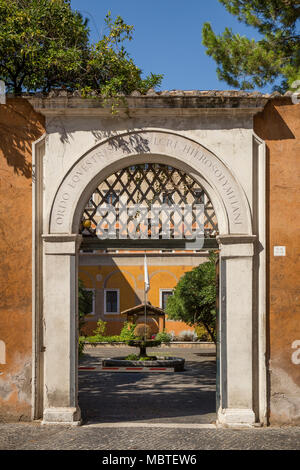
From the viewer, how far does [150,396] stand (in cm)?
1105

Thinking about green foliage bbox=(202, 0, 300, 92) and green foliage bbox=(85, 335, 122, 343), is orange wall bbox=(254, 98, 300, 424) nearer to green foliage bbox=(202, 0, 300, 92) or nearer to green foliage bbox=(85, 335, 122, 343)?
green foliage bbox=(202, 0, 300, 92)

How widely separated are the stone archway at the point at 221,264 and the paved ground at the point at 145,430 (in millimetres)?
376

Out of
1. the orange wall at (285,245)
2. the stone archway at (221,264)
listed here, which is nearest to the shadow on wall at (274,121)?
the orange wall at (285,245)

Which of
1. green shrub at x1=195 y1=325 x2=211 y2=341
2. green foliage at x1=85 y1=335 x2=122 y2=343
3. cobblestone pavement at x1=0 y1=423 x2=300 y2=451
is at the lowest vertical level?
green foliage at x1=85 y1=335 x2=122 y2=343

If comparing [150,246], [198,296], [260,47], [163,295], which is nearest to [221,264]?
[150,246]

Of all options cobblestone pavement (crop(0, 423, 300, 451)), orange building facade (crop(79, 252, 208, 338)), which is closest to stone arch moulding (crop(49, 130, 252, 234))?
cobblestone pavement (crop(0, 423, 300, 451))

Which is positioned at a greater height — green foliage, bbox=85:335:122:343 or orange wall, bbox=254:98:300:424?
orange wall, bbox=254:98:300:424

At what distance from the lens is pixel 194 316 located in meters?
19.2

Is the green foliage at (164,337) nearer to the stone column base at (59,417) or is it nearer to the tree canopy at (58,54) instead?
the tree canopy at (58,54)

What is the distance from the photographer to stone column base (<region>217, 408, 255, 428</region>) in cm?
754

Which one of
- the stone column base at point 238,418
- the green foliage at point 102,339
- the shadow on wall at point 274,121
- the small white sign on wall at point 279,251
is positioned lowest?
the green foliage at point 102,339

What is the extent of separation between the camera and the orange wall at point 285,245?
7734mm

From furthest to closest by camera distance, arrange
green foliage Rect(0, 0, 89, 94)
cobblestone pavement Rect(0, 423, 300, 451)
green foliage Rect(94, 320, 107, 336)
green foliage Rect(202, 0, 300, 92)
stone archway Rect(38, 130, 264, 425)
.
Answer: green foliage Rect(94, 320, 107, 336) → green foliage Rect(202, 0, 300, 92) → green foliage Rect(0, 0, 89, 94) → stone archway Rect(38, 130, 264, 425) → cobblestone pavement Rect(0, 423, 300, 451)

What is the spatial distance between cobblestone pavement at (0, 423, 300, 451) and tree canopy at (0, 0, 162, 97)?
167 inches
